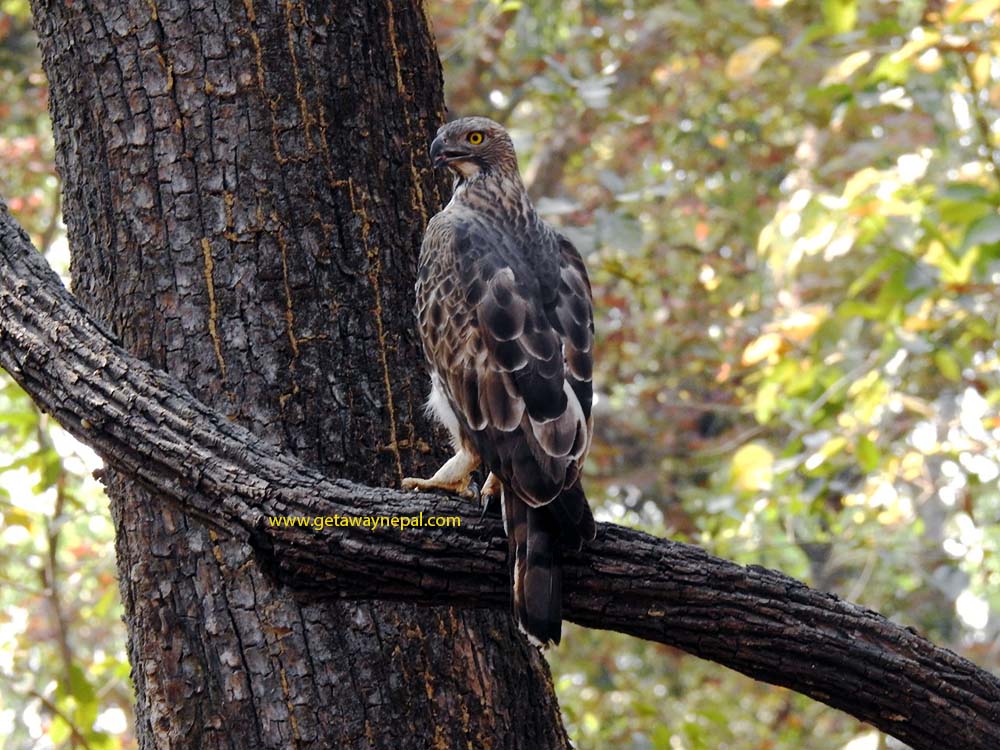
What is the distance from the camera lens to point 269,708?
258 cm

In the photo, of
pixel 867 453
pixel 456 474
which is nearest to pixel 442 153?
pixel 456 474

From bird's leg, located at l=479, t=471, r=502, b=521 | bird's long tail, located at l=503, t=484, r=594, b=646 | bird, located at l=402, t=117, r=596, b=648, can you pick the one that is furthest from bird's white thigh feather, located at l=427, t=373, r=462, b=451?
bird's long tail, located at l=503, t=484, r=594, b=646

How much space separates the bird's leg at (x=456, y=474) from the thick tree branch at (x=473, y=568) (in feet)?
1.25

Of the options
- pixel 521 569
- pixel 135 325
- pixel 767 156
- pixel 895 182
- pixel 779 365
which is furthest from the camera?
pixel 767 156

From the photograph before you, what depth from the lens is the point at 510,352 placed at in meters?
2.80

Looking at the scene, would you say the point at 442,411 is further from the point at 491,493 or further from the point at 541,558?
the point at 541,558

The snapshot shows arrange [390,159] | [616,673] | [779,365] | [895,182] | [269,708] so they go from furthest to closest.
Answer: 1. [616,673]
2. [779,365]
3. [895,182]
4. [390,159]
5. [269,708]

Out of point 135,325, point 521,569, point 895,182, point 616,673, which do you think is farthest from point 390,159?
point 616,673

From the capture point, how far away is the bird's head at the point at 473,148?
124 inches

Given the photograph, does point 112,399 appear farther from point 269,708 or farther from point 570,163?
point 570,163

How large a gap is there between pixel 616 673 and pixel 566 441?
21.4 feet

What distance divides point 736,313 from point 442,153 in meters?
2.85

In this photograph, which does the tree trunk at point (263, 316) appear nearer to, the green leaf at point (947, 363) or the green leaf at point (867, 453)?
the green leaf at point (867, 453)

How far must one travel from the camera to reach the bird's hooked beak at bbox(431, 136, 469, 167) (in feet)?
10.2
